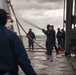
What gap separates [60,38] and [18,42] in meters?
21.5

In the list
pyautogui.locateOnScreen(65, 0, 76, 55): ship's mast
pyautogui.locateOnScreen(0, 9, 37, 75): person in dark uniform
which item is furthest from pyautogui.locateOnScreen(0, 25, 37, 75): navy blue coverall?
pyautogui.locateOnScreen(65, 0, 76, 55): ship's mast

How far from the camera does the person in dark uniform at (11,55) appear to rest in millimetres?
4559

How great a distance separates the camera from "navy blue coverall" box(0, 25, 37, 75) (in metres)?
4.56

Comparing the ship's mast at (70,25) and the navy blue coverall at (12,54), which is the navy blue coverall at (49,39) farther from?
the navy blue coverall at (12,54)

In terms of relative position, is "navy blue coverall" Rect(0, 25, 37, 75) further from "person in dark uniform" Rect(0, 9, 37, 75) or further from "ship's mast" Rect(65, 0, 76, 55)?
"ship's mast" Rect(65, 0, 76, 55)

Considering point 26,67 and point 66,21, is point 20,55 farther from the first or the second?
point 66,21

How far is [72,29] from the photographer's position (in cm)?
1862

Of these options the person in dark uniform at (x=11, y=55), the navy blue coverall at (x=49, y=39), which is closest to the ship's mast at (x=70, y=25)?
the navy blue coverall at (x=49, y=39)

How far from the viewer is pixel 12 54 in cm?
462

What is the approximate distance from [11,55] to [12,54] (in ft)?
0.06

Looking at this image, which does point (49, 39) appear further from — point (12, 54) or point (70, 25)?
point (12, 54)

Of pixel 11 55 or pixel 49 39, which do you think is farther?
pixel 49 39

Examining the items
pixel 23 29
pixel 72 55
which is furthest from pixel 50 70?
pixel 23 29

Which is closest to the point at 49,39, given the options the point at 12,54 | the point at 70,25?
the point at 70,25
